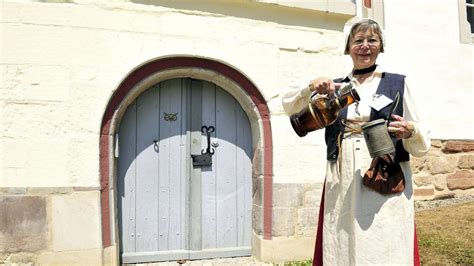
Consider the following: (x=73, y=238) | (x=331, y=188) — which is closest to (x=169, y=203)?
(x=73, y=238)

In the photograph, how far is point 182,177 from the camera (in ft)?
12.1

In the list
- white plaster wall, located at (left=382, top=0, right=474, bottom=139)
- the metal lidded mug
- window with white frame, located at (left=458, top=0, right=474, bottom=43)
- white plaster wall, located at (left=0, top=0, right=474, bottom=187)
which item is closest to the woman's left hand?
the metal lidded mug

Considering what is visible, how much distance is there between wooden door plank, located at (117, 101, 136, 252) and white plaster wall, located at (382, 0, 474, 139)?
10.4 feet

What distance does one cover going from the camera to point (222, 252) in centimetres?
375

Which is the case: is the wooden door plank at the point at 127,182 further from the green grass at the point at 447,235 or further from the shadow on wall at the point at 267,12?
the green grass at the point at 447,235

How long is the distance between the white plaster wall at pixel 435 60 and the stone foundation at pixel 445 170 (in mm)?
145

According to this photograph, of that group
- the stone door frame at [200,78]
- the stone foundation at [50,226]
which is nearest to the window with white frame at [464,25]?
the stone door frame at [200,78]

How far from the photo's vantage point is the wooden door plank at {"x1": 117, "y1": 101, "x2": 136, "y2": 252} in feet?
11.6

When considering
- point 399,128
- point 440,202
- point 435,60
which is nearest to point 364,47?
point 399,128

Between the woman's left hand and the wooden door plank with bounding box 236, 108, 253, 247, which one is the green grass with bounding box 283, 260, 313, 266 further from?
the woman's left hand

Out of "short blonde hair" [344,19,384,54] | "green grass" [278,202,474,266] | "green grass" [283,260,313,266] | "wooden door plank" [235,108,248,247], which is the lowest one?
"green grass" [283,260,313,266]

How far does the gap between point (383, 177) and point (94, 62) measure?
2.43m

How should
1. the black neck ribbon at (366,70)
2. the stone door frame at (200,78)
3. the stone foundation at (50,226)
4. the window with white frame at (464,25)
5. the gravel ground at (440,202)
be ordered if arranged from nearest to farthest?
the black neck ribbon at (366,70) < the stone foundation at (50,226) < the stone door frame at (200,78) < the gravel ground at (440,202) < the window with white frame at (464,25)

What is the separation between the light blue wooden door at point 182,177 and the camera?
141 inches
